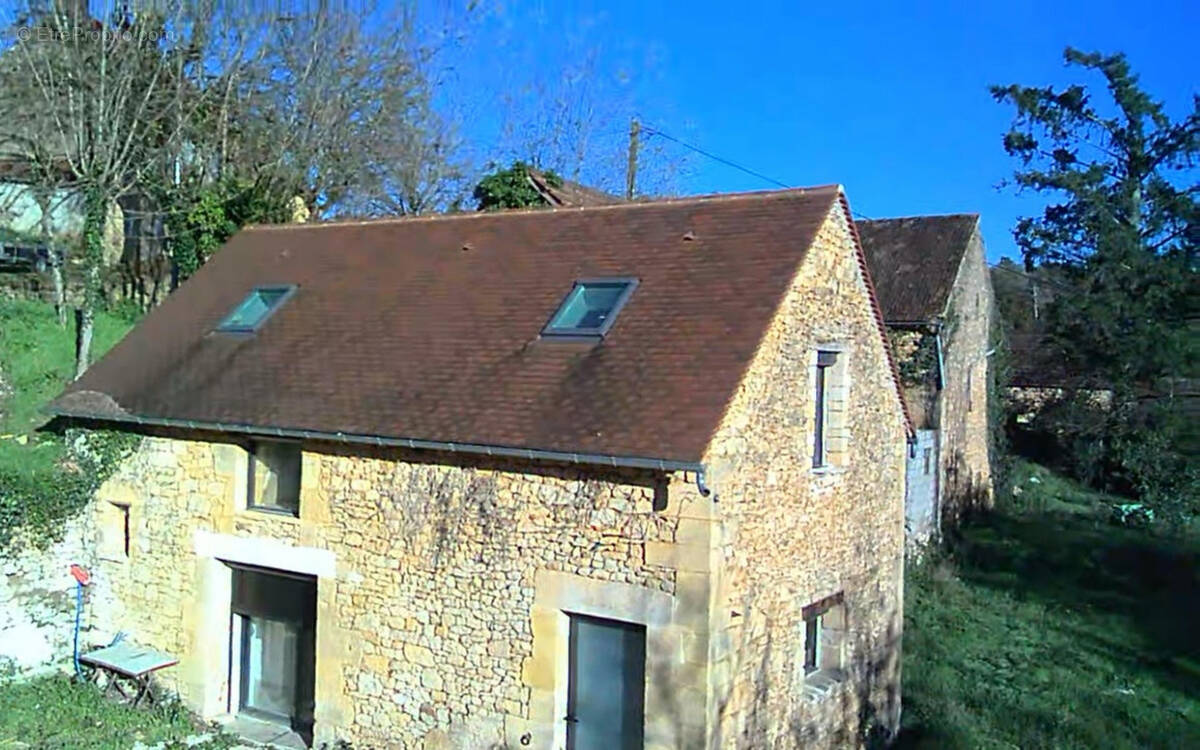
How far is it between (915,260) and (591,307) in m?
14.4

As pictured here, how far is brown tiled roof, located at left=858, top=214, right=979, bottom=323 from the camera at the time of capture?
21.9 metres

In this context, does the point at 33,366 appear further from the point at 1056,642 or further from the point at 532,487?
the point at 1056,642

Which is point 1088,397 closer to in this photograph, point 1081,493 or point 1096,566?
point 1081,493

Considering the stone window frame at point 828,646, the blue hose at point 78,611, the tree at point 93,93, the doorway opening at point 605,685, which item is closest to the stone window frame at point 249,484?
the blue hose at point 78,611

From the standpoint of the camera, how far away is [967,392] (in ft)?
78.6

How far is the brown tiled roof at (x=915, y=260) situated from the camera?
2194 cm

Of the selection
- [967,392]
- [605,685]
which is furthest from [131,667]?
[967,392]

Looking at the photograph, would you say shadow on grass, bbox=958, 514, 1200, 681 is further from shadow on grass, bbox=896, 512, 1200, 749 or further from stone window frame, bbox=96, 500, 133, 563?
stone window frame, bbox=96, 500, 133, 563

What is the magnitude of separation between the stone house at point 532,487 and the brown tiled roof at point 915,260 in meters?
10.0

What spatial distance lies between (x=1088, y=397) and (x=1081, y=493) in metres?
2.53

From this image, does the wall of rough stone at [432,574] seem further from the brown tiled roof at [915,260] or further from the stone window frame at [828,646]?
the brown tiled roof at [915,260]

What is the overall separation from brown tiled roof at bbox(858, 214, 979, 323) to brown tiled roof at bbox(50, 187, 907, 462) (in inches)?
453

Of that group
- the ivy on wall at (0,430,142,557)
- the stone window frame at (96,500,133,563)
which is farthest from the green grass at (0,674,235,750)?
the ivy on wall at (0,430,142,557)

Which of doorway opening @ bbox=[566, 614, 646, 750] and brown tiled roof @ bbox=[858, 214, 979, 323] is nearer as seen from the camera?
doorway opening @ bbox=[566, 614, 646, 750]
